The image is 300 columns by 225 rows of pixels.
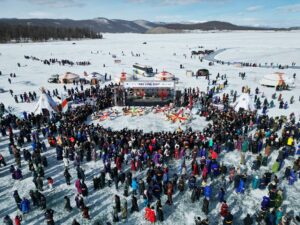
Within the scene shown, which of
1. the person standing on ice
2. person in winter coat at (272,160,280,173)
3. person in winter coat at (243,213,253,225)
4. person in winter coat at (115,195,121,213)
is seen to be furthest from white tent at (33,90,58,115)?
person in winter coat at (243,213,253,225)

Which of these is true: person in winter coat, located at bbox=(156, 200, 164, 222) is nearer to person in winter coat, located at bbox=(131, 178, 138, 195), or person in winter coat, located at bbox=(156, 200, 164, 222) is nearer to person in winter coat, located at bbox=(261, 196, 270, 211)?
person in winter coat, located at bbox=(131, 178, 138, 195)

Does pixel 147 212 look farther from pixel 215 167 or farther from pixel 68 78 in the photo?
pixel 68 78

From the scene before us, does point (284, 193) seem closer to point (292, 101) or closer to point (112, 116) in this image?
point (112, 116)

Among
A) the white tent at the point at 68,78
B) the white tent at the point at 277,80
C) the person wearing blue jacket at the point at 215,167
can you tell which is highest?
the white tent at the point at 277,80

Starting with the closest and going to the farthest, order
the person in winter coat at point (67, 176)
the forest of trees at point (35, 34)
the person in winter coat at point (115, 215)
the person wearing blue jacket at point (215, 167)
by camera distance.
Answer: the person in winter coat at point (115, 215) → the person in winter coat at point (67, 176) → the person wearing blue jacket at point (215, 167) → the forest of trees at point (35, 34)

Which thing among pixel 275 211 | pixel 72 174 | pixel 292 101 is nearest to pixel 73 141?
pixel 72 174

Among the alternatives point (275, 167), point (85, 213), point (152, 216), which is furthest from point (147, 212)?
point (275, 167)

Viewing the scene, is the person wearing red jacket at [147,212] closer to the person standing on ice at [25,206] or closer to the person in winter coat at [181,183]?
the person in winter coat at [181,183]

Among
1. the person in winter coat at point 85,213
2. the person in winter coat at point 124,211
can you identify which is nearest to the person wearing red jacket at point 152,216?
the person in winter coat at point 124,211
